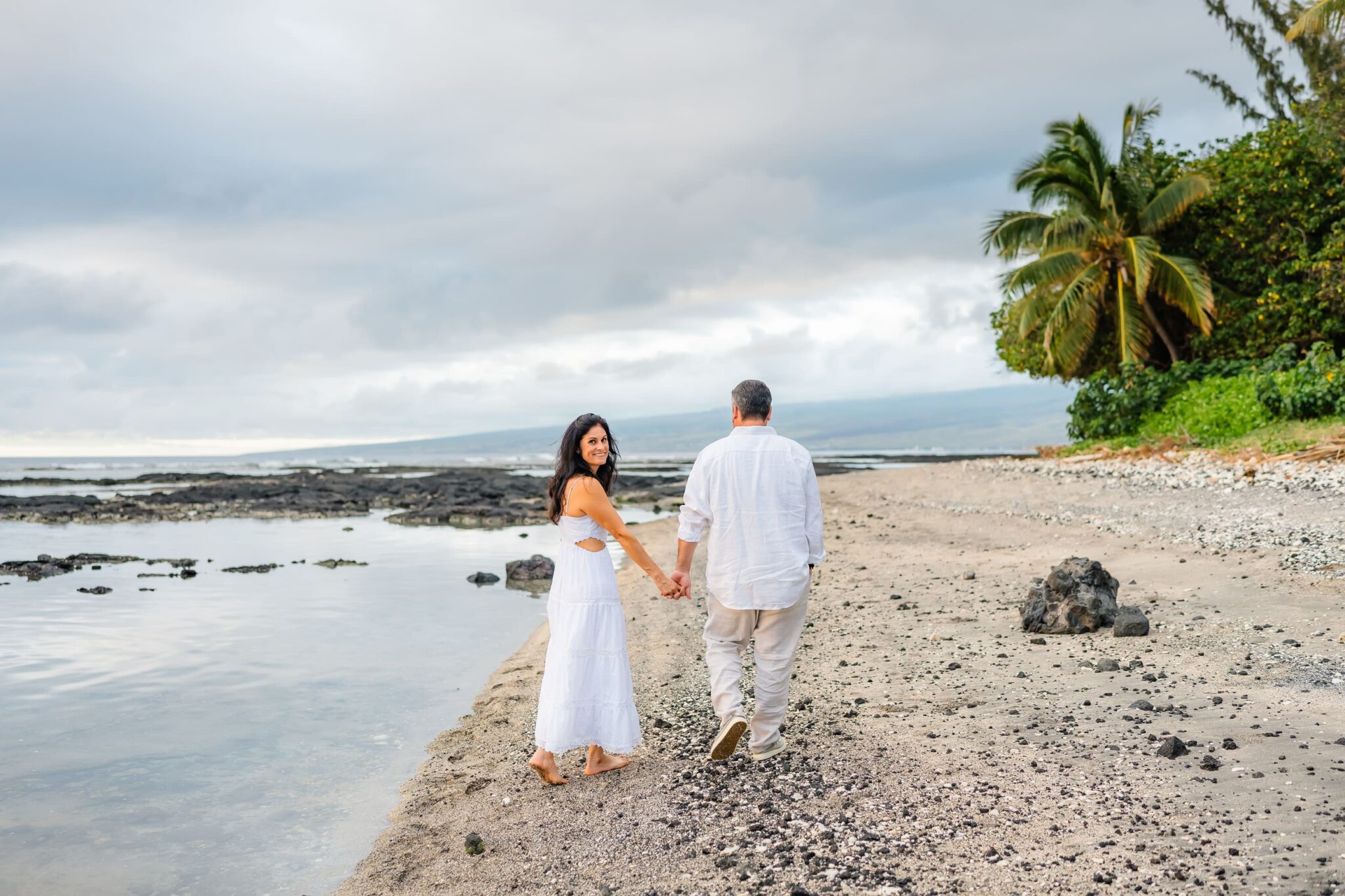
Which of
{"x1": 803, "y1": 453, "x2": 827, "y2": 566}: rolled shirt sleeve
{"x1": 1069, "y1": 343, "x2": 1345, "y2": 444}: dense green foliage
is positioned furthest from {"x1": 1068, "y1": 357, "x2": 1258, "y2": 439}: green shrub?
{"x1": 803, "y1": 453, "x2": 827, "y2": 566}: rolled shirt sleeve

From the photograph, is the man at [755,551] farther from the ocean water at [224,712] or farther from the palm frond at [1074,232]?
the palm frond at [1074,232]

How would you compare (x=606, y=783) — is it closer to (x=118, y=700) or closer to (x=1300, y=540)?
(x=118, y=700)

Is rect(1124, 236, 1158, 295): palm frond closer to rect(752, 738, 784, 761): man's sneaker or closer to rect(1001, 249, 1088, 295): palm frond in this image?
rect(1001, 249, 1088, 295): palm frond

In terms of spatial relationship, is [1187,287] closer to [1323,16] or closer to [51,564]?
[1323,16]

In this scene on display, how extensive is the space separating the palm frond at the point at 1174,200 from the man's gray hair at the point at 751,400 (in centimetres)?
2262

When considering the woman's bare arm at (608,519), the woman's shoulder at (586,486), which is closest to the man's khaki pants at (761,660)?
the woman's bare arm at (608,519)

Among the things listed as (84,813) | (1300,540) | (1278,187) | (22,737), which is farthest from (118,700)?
(1278,187)

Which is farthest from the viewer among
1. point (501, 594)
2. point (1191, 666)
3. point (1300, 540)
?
point (501, 594)

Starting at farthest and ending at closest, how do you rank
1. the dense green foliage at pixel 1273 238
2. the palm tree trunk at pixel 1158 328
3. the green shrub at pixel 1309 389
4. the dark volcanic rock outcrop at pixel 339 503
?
the dark volcanic rock outcrop at pixel 339 503 → the palm tree trunk at pixel 1158 328 → the dense green foliage at pixel 1273 238 → the green shrub at pixel 1309 389

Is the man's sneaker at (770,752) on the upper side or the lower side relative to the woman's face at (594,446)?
lower

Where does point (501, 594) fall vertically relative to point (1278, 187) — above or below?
below

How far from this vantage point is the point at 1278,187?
22734 mm

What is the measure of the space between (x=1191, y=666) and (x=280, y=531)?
22557 millimetres

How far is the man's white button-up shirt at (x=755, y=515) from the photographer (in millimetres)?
5211
